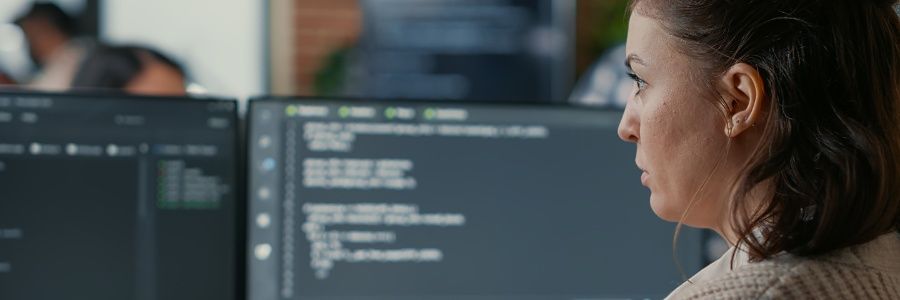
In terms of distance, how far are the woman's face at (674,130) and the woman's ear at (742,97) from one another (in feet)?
0.04

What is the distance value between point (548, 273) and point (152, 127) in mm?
474

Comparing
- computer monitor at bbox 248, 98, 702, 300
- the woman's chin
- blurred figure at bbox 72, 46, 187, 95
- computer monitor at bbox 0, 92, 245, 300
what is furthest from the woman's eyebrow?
blurred figure at bbox 72, 46, 187, 95

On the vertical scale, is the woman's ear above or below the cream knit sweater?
above

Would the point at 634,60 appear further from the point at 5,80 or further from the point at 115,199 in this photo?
the point at 5,80

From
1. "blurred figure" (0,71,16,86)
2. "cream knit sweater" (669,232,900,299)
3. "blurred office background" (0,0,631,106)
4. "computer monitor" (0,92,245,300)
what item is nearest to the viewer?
"cream knit sweater" (669,232,900,299)

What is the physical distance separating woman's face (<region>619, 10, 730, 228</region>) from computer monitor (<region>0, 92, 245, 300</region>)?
529 mm

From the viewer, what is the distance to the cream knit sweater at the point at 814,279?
732 mm

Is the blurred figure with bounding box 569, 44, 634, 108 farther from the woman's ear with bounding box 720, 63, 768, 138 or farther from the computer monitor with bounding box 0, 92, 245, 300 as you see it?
the woman's ear with bounding box 720, 63, 768, 138

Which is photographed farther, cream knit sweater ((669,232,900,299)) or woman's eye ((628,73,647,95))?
woman's eye ((628,73,647,95))

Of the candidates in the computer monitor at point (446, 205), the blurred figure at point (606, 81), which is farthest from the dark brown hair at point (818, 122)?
the blurred figure at point (606, 81)

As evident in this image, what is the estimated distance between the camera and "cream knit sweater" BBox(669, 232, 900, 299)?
0.73 metres

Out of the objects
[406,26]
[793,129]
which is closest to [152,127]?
[793,129]

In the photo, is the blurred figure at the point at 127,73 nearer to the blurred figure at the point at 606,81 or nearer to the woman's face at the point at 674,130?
the blurred figure at the point at 606,81

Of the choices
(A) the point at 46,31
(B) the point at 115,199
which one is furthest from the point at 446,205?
(A) the point at 46,31
